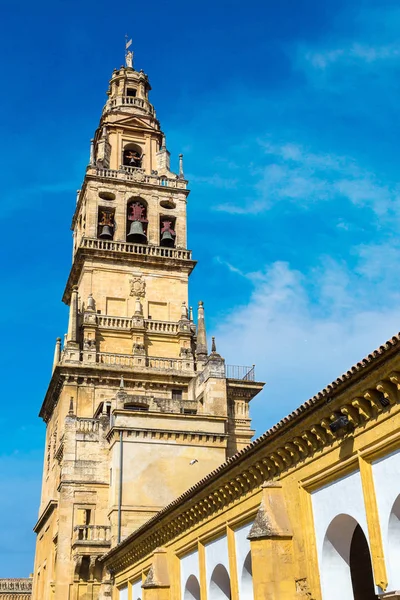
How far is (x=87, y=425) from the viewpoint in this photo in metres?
38.3

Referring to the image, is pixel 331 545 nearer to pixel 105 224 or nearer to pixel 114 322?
pixel 114 322

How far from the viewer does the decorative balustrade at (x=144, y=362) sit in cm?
4212

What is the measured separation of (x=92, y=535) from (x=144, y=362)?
10535mm

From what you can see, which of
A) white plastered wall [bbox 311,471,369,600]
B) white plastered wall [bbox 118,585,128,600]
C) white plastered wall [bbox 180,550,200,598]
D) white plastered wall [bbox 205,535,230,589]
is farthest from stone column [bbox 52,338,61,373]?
white plastered wall [bbox 311,471,369,600]

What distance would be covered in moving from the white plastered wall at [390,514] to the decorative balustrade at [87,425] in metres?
25.6

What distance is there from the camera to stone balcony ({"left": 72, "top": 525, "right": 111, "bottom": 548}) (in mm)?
34344

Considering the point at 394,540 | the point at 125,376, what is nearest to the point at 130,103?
the point at 125,376

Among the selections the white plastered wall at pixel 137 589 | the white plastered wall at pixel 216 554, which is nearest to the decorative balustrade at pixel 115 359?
the white plastered wall at pixel 137 589

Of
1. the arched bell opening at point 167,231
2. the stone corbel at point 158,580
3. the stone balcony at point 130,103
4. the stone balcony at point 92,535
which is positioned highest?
the stone balcony at point 130,103

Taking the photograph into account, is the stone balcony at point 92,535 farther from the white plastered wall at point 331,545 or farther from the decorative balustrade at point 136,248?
the white plastered wall at point 331,545

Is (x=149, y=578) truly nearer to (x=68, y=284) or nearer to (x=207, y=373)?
(x=207, y=373)

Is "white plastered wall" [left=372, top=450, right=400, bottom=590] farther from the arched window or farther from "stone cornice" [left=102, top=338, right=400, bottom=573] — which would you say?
the arched window

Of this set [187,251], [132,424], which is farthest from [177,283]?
[132,424]

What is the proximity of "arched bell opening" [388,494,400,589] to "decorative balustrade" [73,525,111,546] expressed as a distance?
2286 cm
